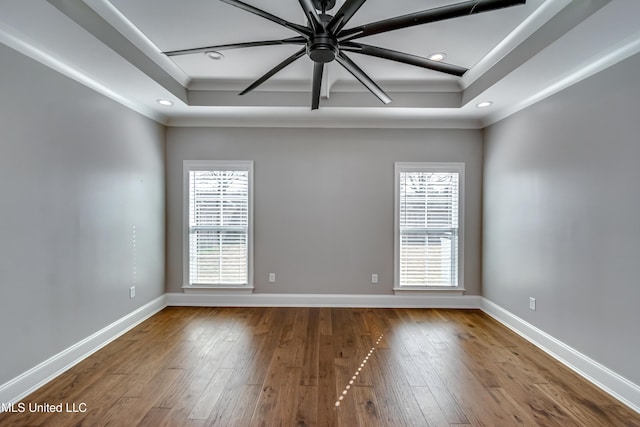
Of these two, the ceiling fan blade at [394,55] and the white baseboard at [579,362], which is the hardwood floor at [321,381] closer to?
the white baseboard at [579,362]

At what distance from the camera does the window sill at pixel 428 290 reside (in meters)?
4.12

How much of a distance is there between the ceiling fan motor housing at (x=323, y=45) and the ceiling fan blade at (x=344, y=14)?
0.17 ft

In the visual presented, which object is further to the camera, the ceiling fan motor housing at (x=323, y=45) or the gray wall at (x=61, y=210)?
the gray wall at (x=61, y=210)

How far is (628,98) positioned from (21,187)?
4528 mm

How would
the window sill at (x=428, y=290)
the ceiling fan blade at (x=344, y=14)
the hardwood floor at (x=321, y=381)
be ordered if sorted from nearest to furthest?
the ceiling fan blade at (x=344, y=14) < the hardwood floor at (x=321, y=381) < the window sill at (x=428, y=290)

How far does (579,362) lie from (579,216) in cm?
125

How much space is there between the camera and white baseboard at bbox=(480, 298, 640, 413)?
213cm

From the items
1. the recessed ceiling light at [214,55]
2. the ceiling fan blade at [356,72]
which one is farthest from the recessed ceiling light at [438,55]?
the recessed ceiling light at [214,55]

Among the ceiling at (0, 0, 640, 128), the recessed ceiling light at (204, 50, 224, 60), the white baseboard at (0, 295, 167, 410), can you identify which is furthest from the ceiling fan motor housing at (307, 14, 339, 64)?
the white baseboard at (0, 295, 167, 410)

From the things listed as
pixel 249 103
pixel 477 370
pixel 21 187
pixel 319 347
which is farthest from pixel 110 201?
pixel 477 370

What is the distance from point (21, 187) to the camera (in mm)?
2172

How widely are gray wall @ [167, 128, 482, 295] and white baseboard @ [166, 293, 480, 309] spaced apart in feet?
0.30

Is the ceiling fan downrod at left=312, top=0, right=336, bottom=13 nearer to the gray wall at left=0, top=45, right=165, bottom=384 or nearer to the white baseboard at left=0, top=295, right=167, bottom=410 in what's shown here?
the gray wall at left=0, top=45, right=165, bottom=384

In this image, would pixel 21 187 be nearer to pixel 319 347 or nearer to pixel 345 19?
pixel 345 19
